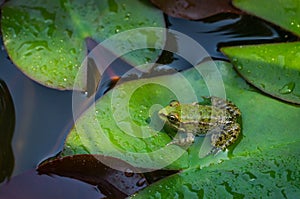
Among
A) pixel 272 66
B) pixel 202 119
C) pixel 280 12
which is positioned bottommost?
pixel 202 119

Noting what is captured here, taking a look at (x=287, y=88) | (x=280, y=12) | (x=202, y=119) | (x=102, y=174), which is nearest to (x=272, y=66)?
(x=287, y=88)

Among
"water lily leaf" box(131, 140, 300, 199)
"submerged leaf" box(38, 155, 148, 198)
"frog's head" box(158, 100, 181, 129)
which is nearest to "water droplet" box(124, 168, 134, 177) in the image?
"submerged leaf" box(38, 155, 148, 198)

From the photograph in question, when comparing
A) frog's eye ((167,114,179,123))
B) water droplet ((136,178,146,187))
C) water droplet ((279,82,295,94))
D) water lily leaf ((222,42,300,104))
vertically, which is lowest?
water droplet ((136,178,146,187))

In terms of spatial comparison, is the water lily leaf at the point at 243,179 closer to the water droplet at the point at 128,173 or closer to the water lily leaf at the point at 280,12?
the water droplet at the point at 128,173

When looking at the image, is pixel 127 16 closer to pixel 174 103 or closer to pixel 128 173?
pixel 174 103

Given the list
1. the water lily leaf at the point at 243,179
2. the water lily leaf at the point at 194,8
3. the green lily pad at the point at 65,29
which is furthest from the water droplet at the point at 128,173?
the water lily leaf at the point at 194,8

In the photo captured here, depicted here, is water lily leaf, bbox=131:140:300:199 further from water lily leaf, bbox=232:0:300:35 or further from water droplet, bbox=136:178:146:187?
water lily leaf, bbox=232:0:300:35
